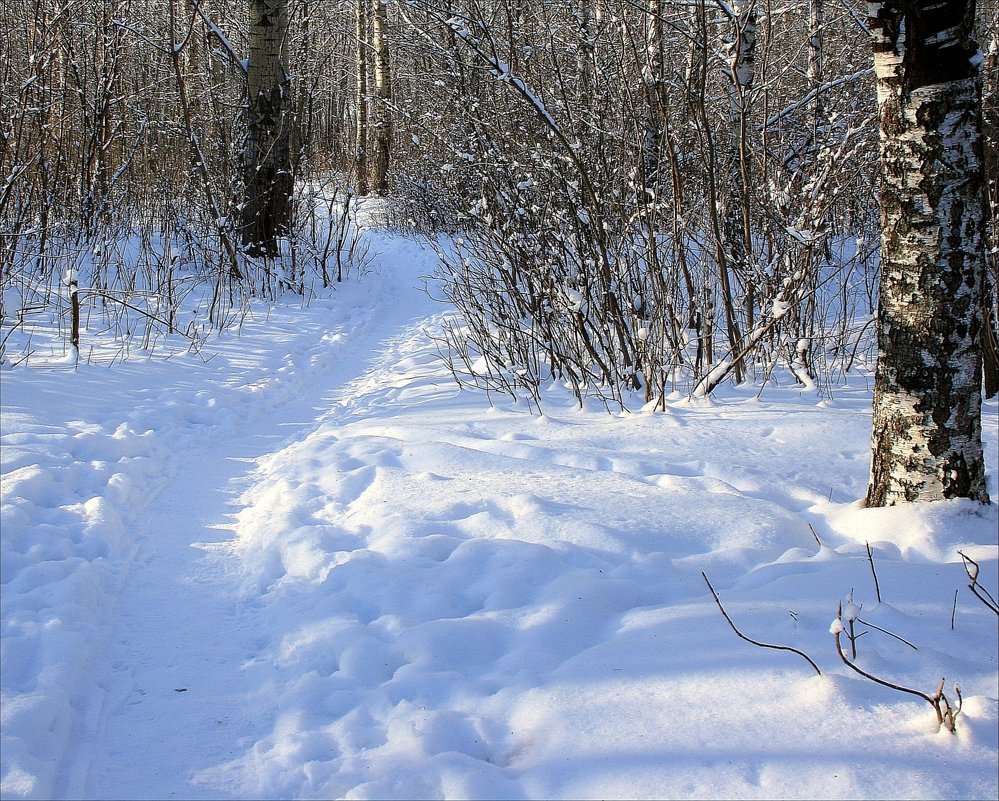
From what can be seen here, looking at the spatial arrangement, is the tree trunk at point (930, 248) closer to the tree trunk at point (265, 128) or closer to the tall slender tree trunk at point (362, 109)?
the tree trunk at point (265, 128)

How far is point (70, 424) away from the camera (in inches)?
170

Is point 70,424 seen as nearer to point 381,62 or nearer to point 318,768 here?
point 318,768

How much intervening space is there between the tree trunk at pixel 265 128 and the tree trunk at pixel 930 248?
7628mm

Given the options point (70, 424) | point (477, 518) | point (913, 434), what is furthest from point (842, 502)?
point (70, 424)

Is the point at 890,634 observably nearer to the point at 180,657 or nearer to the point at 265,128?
the point at 180,657

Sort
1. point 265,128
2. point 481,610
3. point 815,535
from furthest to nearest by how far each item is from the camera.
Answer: point 265,128
point 815,535
point 481,610

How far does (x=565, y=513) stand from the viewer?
319cm

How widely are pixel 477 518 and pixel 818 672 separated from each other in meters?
1.54

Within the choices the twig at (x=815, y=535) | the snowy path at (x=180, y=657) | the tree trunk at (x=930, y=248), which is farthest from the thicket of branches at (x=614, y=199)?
the snowy path at (x=180, y=657)

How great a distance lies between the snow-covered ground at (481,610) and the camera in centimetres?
Answer: 185

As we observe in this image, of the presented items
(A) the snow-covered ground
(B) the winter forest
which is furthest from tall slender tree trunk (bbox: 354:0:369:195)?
(A) the snow-covered ground

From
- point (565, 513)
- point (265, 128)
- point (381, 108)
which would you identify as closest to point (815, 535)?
point (565, 513)

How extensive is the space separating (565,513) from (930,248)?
1.60m

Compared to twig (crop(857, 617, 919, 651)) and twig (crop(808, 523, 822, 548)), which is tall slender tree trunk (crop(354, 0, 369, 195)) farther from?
twig (crop(857, 617, 919, 651))
